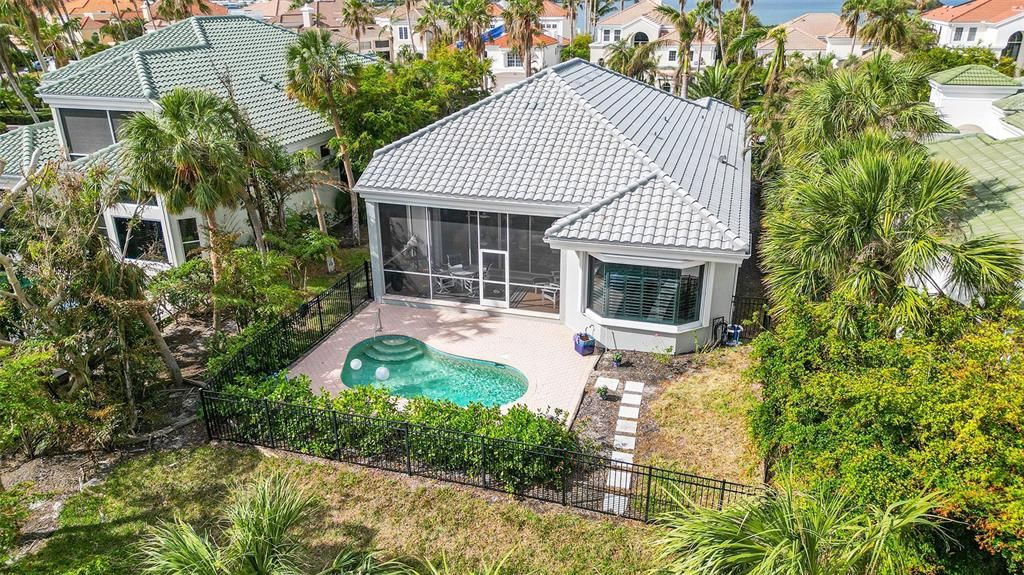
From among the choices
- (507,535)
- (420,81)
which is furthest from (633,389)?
(420,81)

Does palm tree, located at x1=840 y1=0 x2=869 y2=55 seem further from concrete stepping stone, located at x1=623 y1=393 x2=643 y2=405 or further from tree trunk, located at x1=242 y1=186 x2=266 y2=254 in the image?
tree trunk, located at x1=242 y1=186 x2=266 y2=254

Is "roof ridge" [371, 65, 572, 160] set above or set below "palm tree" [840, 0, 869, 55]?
below

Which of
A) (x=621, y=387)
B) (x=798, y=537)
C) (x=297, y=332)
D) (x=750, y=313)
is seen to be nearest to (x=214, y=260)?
(x=297, y=332)

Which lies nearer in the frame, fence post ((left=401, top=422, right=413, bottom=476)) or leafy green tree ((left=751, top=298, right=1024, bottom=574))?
leafy green tree ((left=751, top=298, right=1024, bottom=574))

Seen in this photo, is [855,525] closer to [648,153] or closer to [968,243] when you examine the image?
[968,243]

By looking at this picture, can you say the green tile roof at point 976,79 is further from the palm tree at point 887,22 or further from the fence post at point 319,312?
the fence post at point 319,312

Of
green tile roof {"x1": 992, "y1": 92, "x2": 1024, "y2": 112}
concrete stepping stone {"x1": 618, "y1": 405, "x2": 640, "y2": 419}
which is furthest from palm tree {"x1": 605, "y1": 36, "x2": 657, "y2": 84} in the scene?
concrete stepping stone {"x1": 618, "y1": 405, "x2": 640, "y2": 419}
